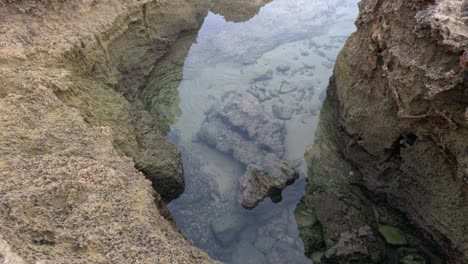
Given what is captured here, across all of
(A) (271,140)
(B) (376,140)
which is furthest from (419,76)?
(A) (271,140)

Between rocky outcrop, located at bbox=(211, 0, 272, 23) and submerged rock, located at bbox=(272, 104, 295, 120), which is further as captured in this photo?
rocky outcrop, located at bbox=(211, 0, 272, 23)

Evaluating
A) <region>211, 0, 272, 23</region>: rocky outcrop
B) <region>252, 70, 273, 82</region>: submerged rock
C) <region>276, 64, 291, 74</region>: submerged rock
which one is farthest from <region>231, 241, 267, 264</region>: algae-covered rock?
<region>211, 0, 272, 23</region>: rocky outcrop

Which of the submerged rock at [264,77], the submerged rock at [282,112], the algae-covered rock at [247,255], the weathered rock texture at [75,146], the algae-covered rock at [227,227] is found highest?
the weathered rock texture at [75,146]

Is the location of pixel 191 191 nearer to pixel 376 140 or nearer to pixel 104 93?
pixel 104 93

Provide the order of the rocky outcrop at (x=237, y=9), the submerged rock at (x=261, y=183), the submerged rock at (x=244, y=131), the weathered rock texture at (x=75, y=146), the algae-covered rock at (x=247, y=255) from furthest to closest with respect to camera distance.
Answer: the rocky outcrop at (x=237, y=9) → the submerged rock at (x=244, y=131) → the submerged rock at (x=261, y=183) → the algae-covered rock at (x=247, y=255) → the weathered rock texture at (x=75, y=146)

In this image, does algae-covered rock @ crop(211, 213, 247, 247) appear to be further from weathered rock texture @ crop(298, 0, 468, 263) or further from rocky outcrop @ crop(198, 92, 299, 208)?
weathered rock texture @ crop(298, 0, 468, 263)

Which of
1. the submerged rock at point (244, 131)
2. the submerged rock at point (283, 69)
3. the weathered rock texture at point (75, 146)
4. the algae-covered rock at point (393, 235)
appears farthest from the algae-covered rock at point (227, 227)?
the submerged rock at point (283, 69)

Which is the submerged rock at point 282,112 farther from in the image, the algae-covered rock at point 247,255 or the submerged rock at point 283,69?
the algae-covered rock at point 247,255
